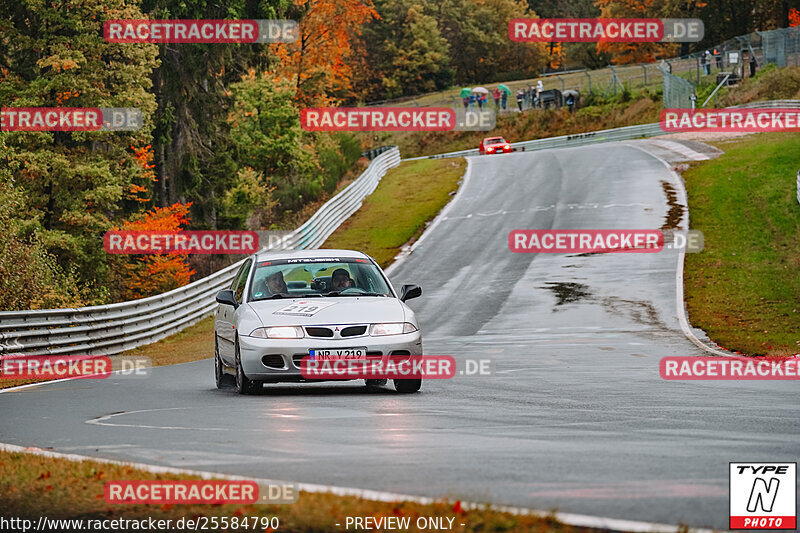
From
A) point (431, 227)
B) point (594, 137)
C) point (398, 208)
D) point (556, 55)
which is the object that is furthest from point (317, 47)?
point (556, 55)

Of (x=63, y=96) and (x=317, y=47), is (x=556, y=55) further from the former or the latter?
(x=63, y=96)

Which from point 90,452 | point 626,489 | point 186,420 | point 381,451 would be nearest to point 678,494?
point 626,489

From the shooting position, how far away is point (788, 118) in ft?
180

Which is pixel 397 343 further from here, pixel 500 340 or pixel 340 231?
pixel 340 231

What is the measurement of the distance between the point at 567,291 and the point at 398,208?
19525mm

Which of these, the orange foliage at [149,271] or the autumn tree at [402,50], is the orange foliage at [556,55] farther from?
the orange foliage at [149,271]

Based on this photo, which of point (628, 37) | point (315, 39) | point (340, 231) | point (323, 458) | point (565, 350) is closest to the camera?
point (323, 458)

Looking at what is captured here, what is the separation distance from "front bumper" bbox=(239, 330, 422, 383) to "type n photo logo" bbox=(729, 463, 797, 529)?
230 inches

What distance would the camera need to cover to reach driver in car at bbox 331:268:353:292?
12844 mm

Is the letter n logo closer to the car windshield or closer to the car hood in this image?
the car hood

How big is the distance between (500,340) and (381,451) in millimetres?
14223

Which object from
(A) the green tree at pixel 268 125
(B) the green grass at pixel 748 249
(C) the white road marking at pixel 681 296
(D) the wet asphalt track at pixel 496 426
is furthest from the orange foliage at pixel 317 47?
(D) the wet asphalt track at pixel 496 426

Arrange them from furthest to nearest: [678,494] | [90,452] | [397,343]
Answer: [397,343]
[90,452]
[678,494]

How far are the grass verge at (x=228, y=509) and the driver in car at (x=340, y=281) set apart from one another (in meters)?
6.57
